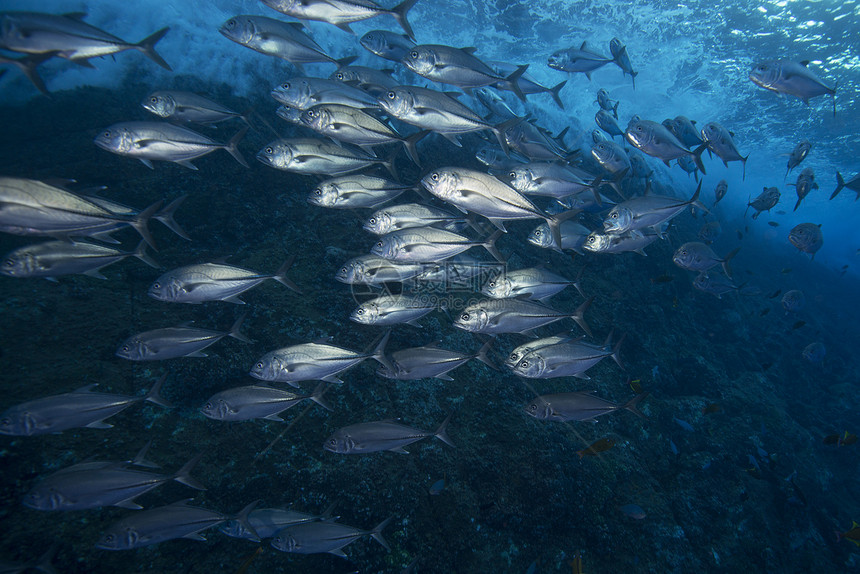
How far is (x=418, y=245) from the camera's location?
352cm

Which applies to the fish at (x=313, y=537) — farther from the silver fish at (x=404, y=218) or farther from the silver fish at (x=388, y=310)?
the silver fish at (x=404, y=218)

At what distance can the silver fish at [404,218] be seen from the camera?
3713 millimetres

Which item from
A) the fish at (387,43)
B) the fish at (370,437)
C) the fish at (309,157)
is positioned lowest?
the fish at (370,437)

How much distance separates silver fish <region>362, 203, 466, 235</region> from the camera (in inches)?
146

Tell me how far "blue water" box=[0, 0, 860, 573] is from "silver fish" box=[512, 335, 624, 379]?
3.97 feet

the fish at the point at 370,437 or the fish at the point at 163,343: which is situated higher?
the fish at the point at 163,343

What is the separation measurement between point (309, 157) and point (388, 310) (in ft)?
6.62

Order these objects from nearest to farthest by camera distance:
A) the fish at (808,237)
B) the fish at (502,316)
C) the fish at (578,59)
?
the fish at (502,316)
the fish at (578,59)
the fish at (808,237)

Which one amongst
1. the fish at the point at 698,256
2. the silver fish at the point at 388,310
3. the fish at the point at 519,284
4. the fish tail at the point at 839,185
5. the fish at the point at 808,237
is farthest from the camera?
the fish at the point at 808,237

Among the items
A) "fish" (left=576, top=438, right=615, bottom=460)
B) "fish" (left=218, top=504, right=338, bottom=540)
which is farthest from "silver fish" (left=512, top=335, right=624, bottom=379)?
"fish" (left=218, top=504, right=338, bottom=540)

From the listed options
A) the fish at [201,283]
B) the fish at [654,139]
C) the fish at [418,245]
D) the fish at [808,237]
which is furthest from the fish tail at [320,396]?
the fish at [808,237]

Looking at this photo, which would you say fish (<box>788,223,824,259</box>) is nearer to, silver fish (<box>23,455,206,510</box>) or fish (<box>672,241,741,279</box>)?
fish (<box>672,241,741,279</box>)

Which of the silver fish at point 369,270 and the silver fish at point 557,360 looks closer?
the silver fish at point 557,360

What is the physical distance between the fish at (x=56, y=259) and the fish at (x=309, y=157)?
161cm
